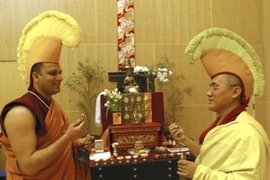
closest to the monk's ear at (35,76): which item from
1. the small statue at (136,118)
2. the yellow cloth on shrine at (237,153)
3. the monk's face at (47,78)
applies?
the monk's face at (47,78)

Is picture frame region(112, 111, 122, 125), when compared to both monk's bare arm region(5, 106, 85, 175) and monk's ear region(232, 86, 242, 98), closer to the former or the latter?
monk's bare arm region(5, 106, 85, 175)

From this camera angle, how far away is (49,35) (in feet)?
5.62

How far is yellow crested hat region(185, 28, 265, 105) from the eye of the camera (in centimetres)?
149

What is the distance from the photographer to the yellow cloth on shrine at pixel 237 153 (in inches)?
50.9

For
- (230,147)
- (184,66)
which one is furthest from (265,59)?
(230,147)

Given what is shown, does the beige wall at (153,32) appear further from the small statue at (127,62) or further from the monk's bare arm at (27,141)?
the monk's bare arm at (27,141)

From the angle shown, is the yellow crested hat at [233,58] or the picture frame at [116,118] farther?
the picture frame at [116,118]

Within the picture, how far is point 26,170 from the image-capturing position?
149cm

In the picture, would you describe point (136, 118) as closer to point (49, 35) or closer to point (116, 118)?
point (116, 118)

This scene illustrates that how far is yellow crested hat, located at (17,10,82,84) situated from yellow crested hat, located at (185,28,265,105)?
746 millimetres

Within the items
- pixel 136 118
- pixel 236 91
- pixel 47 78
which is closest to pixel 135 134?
pixel 136 118

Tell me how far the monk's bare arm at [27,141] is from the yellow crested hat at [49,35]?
32cm

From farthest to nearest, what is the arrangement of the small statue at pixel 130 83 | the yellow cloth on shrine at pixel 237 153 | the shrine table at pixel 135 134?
the small statue at pixel 130 83, the shrine table at pixel 135 134, the yellow cloth on shrine at pixel 237 153

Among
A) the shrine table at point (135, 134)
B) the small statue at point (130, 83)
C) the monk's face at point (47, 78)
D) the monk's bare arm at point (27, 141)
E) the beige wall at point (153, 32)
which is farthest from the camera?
the beige wall at point (153, 32)
